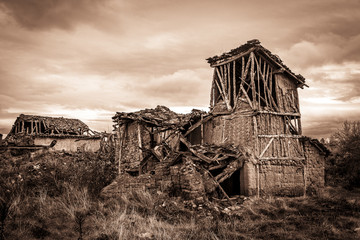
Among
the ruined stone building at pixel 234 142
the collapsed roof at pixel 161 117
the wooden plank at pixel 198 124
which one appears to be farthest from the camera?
the collapsed roof at pixel 161 117

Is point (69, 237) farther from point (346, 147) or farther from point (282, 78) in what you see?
point (346, 147)

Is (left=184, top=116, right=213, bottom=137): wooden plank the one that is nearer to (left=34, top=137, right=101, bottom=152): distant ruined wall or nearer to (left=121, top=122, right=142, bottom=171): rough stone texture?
(left=121, top=122, right=142, bottom=171): rough stone texture

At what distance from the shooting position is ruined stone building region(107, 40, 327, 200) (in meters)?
13.1

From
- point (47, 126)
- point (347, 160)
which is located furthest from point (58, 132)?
point (347, 160)

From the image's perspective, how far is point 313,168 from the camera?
15438 mm

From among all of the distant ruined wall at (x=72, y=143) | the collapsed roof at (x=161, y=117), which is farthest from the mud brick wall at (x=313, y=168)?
the distant ruined wall at (x=72, y=143)

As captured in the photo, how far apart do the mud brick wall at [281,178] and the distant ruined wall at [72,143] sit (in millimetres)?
22281

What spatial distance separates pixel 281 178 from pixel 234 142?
294 cm

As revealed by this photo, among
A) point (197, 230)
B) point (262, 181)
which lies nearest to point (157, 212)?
point (197, 230)

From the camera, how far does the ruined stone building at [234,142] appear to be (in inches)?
514

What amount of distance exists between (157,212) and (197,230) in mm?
2284

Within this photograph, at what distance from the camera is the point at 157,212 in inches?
403

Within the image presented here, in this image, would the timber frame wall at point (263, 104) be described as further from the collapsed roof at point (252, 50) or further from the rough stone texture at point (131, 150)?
the rough stone texture at point (131, 150)

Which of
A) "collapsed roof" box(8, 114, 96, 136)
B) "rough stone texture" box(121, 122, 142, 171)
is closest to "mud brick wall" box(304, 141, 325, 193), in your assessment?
"rough stone texture" box(121, 122, 142, 171)
